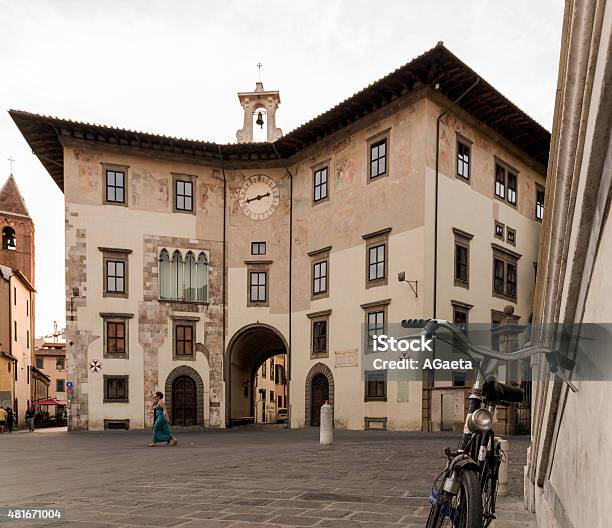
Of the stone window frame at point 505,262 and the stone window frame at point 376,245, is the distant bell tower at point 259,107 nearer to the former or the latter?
the stone window frame at point 376,245

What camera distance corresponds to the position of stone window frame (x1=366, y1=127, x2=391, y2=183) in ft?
75.8

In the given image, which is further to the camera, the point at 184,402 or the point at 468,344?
the point at 184,402

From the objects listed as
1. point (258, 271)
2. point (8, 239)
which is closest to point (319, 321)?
point (258, 271)

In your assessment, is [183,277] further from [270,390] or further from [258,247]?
[270,390]

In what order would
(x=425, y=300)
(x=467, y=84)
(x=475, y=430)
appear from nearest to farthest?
(x=475, y=430)
(x=425, y=300)
(x=467, y=84)

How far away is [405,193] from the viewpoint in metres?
22.1

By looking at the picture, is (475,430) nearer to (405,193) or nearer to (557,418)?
(557,418)

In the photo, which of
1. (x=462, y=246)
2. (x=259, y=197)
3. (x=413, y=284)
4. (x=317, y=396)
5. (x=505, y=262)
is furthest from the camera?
(x=259, y=197)

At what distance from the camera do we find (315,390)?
25094 millimetres

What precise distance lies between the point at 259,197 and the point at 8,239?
38.5 m

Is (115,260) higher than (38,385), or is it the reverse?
(115,260)

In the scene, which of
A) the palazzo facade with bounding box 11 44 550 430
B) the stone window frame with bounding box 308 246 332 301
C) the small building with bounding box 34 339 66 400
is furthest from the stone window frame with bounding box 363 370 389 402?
the small building with bounding box 34 339 66 400

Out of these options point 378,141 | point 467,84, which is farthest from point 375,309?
point 467,84

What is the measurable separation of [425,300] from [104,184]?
48.0ft
